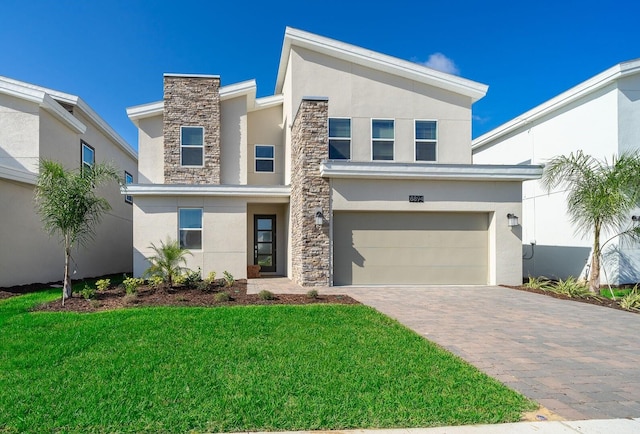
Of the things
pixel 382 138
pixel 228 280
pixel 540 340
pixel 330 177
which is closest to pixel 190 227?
pixel 228 280

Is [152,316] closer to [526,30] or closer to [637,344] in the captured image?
[637,344]

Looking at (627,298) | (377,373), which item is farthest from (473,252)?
(377,373)

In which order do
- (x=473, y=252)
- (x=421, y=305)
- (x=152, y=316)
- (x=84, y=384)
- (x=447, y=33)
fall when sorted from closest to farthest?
(x=84, y=384) → (x=152, y=316) → (x=421, y=305) → (x=473, y=252) → (x=447, y=33)

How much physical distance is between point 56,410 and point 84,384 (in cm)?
55

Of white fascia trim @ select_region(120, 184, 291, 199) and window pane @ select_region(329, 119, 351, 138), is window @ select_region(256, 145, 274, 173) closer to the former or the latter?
white fascia trim @ select_region(120, 184, 291, 199)

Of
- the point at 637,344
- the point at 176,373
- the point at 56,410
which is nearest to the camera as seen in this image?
the point at 56,410

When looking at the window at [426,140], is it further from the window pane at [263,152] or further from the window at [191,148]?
the window at [191,148]

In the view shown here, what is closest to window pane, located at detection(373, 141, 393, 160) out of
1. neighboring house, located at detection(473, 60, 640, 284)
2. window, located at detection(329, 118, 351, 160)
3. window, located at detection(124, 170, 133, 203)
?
window, located at detection(329, 118, 351, 160)

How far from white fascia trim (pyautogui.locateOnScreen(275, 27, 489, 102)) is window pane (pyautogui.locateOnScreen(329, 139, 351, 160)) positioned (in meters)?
3.04

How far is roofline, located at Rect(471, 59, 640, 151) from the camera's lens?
37.0 ft

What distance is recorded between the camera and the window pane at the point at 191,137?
1304cm

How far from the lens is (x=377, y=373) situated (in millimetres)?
4156

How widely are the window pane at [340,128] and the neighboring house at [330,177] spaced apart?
4cm

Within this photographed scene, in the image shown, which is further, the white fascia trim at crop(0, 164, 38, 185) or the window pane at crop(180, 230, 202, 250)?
the window pane at crop(180, 230, 202, 250)
